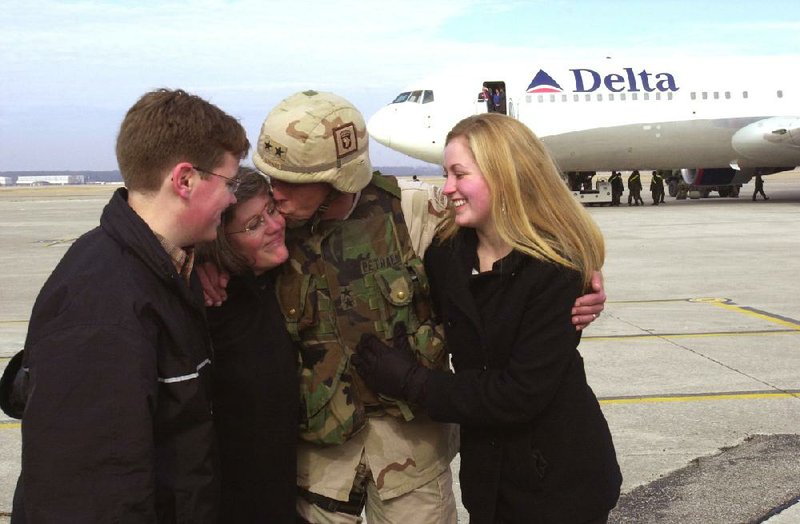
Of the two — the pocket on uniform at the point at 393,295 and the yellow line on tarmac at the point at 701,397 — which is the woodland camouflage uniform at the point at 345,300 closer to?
the pocket on uniform at the point at 393,295

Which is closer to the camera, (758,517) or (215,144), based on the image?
(215,144)

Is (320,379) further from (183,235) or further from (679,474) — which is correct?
(679,474)

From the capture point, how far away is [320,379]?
2.79 meters

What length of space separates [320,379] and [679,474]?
3240 millimetres

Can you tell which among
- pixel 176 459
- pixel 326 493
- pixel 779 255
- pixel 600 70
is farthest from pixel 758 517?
pixel 600 70

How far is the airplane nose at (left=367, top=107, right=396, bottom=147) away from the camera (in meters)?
28.3

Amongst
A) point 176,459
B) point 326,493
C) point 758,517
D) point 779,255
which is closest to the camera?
point 176,459

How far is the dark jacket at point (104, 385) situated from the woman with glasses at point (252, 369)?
55cm

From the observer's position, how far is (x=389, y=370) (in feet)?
8.75

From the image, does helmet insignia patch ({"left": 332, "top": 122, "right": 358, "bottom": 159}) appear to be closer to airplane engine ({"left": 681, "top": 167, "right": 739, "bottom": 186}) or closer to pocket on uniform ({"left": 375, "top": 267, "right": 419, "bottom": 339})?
pocket on uniform ({"left": 375, "top": 267, "right": 419, "bottom": 339})

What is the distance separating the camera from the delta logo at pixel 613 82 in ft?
92.1

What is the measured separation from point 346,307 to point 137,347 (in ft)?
3.20

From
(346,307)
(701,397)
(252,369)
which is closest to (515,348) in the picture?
(346,307)

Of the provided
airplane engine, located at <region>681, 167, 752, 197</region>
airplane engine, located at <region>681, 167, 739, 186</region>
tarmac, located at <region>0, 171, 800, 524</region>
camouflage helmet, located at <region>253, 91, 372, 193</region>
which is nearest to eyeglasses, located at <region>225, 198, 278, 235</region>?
camouflage helmet, located at <region>253, 91, 372, 193</region>
